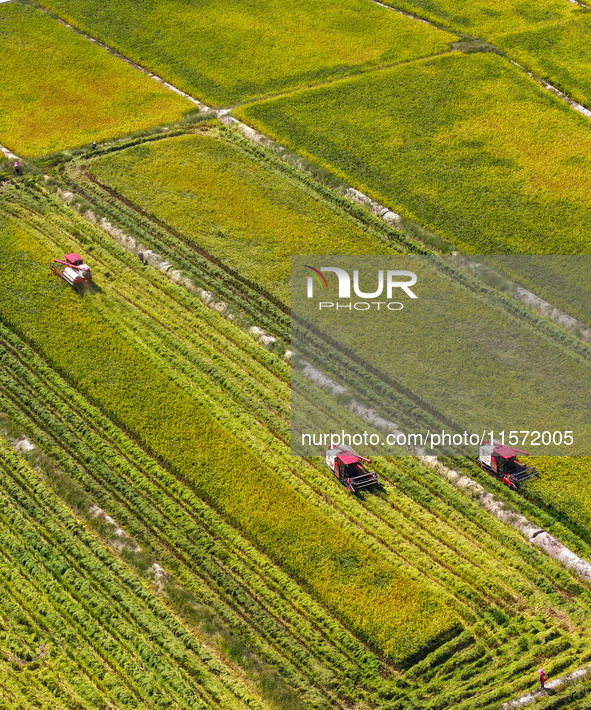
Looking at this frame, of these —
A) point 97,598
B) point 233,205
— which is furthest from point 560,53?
point 97,598

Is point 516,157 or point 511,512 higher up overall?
point 516,157

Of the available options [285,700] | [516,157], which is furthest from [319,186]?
[285,700]

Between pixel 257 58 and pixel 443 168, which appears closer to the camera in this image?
pixel 443 168

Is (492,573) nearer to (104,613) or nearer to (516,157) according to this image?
(104,613)

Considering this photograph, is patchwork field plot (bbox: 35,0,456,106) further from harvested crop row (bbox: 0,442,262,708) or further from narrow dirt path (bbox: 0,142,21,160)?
harvested crop row (bbox: 0,442,262,708)

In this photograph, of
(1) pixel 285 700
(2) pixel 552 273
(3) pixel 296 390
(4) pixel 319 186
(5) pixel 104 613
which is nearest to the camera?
(1) pixel 285 700

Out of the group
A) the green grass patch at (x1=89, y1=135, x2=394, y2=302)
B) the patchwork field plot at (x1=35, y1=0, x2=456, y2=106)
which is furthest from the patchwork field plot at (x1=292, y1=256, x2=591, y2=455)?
the patchwork field plot at (x1=35, y1=0, x2=456, y2=106)

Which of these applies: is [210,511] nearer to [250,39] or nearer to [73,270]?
[73,270]
